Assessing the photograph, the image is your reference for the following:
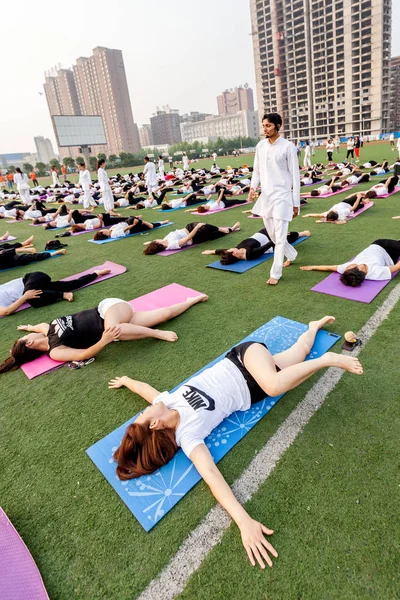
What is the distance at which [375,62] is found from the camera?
57.2 metres

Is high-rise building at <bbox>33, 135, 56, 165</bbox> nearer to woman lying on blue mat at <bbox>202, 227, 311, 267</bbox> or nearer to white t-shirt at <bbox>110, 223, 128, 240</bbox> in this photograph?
white t-shirt at <bbox>110, 223, 128, 240</bbox>

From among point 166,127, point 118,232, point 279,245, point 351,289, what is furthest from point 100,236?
point 166,127

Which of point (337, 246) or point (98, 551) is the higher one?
point (337, 246)

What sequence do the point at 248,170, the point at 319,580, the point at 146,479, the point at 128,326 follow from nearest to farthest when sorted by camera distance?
the point at 319,580 < the point at 146,479 < the point at 128,326 < the point at 248,170

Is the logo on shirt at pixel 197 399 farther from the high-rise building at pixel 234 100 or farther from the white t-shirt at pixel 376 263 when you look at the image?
the high-rise building at pixel 234 100

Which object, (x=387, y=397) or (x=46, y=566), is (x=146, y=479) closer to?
(x=46, y=566)

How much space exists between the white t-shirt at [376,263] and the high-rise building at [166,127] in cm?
14234

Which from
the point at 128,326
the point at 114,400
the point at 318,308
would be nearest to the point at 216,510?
the point at 114,400

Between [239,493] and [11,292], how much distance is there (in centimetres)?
447

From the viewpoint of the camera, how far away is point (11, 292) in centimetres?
496

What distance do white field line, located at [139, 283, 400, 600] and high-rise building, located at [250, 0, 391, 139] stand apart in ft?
233

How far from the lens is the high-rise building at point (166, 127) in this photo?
132 metres

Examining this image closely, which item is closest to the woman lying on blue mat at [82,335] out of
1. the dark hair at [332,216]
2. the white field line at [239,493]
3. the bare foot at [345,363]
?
the white field line at [239,493]

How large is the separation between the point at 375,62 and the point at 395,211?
68.2m
